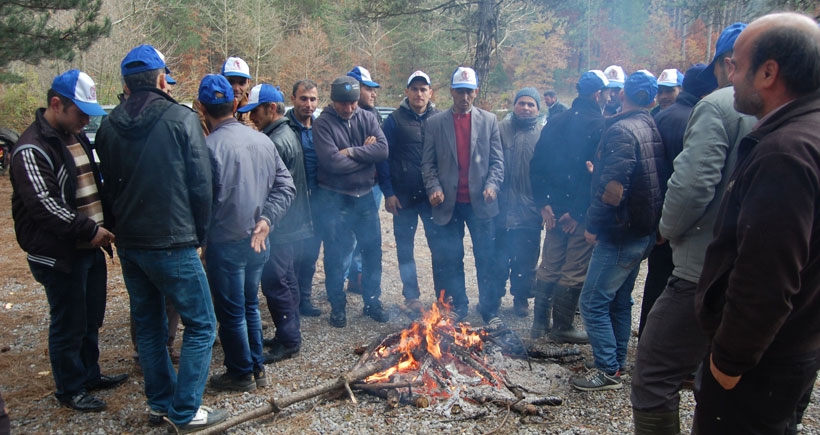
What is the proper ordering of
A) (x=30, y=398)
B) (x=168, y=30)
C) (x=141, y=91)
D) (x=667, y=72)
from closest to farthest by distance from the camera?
(x=141, y=91), (x=30, y=398), (x=667, y=72), (x=168, y=30)

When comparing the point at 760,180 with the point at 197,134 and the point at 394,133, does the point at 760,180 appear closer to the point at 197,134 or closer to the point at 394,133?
the point at 197,134

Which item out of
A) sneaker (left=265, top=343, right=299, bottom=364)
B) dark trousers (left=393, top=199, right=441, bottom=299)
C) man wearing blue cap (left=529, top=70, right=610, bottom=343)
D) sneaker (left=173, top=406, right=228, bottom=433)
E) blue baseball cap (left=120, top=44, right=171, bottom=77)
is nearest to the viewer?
blue baseball cap (left=120, top=44, right=171, bottom=77)

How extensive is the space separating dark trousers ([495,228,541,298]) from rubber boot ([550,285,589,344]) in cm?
65

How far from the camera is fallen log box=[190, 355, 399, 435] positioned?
3.28 m

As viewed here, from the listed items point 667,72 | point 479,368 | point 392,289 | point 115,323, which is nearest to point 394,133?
point 392,289

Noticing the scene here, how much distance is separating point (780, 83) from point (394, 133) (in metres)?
3.94

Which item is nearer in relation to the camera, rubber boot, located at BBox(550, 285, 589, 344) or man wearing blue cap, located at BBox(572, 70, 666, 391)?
man wearing blue cap, located at BBox(572, 70, 666, 391)

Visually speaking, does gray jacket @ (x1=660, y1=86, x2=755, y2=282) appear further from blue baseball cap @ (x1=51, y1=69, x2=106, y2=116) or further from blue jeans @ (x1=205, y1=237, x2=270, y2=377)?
blue baseball cap @ (x1=51, y1=69, x2=106, y2=116)

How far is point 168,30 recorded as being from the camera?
27.2 meters

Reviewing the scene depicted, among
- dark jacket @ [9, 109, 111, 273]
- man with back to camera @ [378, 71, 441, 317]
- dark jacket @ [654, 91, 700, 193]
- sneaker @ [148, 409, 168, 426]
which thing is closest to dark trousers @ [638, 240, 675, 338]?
dark jacket @ [654, 91, 700, 193]

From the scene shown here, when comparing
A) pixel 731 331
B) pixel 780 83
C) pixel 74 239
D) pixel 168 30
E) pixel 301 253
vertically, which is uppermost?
pixel 168 30

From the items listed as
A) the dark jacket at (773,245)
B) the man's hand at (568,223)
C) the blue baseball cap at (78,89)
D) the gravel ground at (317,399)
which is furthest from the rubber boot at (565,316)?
the blue baseball cap at (78,89)

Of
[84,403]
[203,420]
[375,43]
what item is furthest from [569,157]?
[375,43]

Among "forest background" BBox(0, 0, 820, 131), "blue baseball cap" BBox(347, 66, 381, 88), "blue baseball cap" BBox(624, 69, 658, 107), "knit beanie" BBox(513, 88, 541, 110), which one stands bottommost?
"blue baseball cap" BBox(624, 69, 658, 107)
